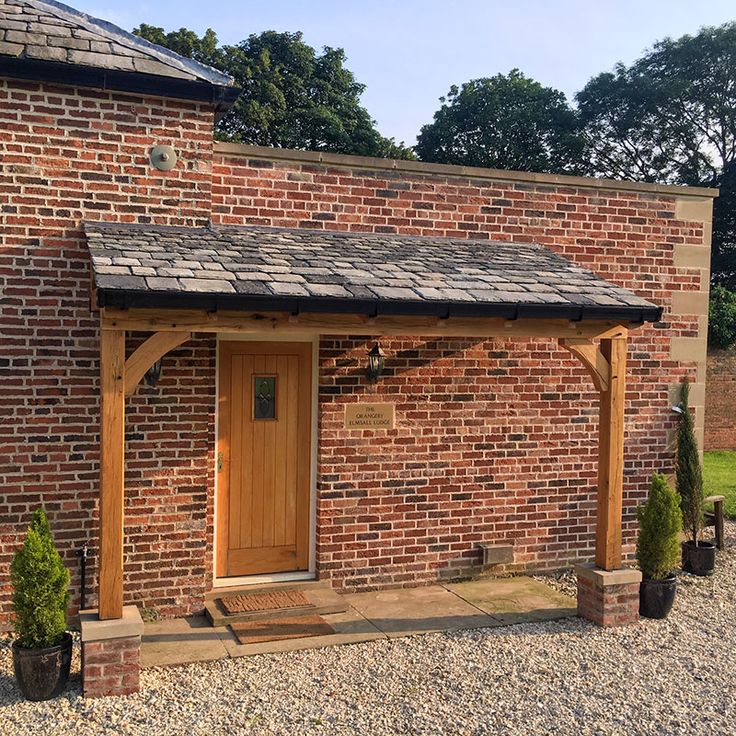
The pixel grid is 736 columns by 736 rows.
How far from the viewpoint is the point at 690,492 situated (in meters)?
8.13

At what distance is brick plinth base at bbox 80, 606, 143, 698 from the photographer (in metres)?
4.86

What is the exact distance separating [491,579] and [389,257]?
11.4 ft

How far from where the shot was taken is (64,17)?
20.6ft

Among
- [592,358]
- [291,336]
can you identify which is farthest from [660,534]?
[291,336]

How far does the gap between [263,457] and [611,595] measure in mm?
3306

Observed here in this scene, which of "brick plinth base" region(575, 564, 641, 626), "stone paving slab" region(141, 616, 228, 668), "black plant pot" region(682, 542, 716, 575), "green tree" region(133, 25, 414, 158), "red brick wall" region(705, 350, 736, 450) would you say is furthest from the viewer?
"green tree" region(133, 25, 414, 158)

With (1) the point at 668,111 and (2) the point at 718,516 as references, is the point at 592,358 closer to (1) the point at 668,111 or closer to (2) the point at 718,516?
(2) the point at 718,516

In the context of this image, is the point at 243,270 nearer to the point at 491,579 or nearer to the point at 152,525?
the point at 152,525

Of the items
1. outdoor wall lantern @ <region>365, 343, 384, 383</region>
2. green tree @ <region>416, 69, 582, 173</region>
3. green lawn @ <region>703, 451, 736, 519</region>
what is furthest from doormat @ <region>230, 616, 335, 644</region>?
green tree @ <region>416, 69, 582, 173</region>

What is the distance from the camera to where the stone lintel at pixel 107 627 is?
485 centimetres

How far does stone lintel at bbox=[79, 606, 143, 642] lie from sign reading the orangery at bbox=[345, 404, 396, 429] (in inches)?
108

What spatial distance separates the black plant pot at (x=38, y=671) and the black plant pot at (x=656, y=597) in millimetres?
4769

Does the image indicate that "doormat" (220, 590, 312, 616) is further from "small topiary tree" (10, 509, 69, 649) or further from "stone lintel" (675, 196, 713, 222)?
"stone lintel" (675, 196, 713, 222)

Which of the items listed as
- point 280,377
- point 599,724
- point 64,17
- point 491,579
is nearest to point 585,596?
point 491,579
